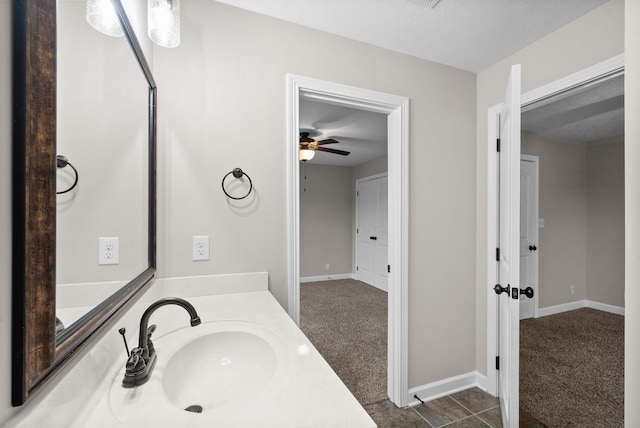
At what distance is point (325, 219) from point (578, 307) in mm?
4169

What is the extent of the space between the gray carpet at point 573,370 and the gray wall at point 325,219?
10.8ft

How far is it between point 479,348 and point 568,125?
303cm

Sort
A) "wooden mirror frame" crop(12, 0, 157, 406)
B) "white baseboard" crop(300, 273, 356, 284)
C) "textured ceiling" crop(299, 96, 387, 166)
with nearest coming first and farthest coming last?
"wooden mirror frame" crop(12, 0, 157, 406) < "textured ceiling" crop(299, 96, 387, 166) < "white baseboard" crop(300, 273, 356, 284)

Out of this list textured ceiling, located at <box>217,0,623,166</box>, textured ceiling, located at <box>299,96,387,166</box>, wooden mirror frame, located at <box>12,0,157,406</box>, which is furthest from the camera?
textured ceiling, located at <box>299,96,387,166</box>

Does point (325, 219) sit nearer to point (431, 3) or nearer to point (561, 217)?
point (561, 217)

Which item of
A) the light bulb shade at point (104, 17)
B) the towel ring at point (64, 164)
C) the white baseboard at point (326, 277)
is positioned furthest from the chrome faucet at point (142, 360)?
the white baseboard at point (326, 277)

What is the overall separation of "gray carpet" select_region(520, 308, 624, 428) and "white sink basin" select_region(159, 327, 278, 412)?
201 cm

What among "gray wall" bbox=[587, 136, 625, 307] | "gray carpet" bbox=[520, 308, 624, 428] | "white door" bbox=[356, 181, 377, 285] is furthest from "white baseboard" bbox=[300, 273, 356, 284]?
"gray wall" bbox=[587, 136, 625, 307]

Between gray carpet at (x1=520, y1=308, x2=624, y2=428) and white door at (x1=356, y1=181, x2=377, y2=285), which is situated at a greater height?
white door at (x1=356, y1=181, x2=377, y2=285)

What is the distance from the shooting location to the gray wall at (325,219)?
558 centimetres

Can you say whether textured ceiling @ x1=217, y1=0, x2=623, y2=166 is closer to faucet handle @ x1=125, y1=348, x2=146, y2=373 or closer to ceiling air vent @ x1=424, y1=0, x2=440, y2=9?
ceiling air vent @ x1=424, y1=0, x2=440, y2=9

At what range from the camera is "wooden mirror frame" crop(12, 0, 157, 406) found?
419 millimetres

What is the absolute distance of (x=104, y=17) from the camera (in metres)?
0.76

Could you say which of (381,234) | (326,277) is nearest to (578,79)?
(381,234)
